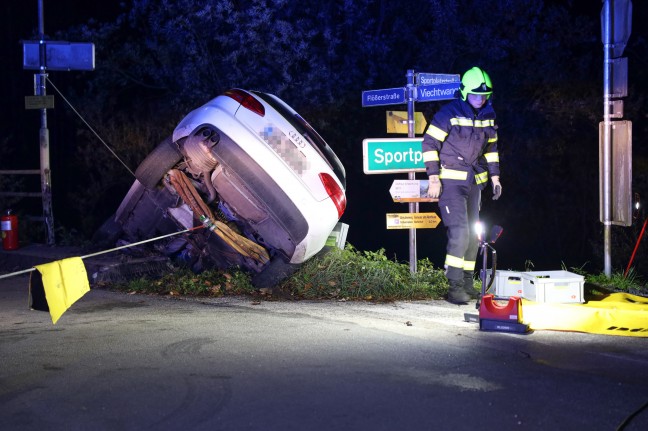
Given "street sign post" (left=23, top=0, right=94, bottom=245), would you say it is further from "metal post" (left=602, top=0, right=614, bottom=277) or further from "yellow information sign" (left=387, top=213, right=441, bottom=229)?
"metal post" (left=602, top=0, right=614, bottom=277)

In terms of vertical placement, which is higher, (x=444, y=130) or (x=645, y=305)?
(x=444, y=130)

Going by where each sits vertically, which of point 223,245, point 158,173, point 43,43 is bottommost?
point 223,245

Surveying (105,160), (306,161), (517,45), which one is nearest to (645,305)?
(306,161)

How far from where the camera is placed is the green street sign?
950 centimetres

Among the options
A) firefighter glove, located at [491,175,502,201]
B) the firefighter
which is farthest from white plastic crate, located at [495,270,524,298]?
firefighter glove, located at [491,175,502,201]

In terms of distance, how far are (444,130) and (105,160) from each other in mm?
8083

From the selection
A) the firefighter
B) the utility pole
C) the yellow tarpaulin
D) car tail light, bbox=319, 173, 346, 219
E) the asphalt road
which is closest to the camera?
the asphalt road

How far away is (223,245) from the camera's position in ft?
30.5

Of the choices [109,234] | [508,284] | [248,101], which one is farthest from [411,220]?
[109,234]

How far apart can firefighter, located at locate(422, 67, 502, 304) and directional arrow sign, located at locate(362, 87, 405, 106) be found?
1.37 m

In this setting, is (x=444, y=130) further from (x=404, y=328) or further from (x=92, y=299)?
(x=92, y=299)

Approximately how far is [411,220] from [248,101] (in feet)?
7.47

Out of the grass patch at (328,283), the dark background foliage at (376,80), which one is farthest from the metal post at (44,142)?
the grass patch at (328,283)

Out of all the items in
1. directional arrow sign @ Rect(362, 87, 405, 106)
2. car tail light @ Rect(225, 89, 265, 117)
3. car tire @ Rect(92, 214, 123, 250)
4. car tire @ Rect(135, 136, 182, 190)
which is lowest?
car tire @ Rect(92, 214, 123, 250)
